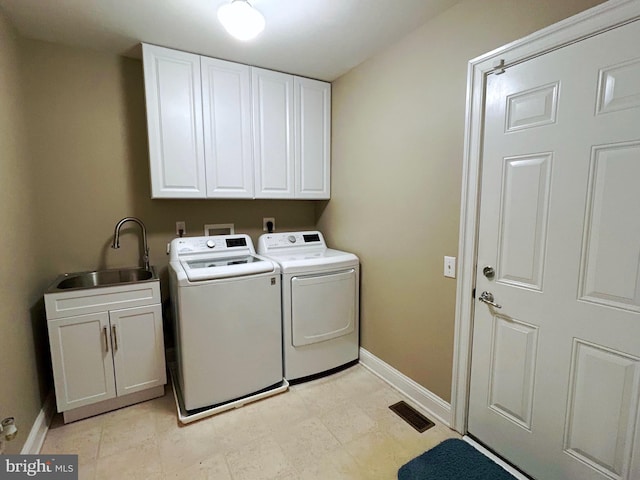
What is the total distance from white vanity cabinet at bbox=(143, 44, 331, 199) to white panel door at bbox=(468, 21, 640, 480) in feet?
4.83

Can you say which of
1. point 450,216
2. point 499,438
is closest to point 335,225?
point 450,216

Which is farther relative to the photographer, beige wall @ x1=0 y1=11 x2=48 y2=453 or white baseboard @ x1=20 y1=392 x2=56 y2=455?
white baseboard @ x1=20 y1=392 x2=56 y2=455

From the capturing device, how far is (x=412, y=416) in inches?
74.9

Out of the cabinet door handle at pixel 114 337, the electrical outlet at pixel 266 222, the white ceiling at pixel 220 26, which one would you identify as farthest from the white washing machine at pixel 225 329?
the white ceiling at pixel 220 26

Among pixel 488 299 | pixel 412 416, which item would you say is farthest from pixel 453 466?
pixel 488 299

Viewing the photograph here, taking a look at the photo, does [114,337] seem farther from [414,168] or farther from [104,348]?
[414,168]

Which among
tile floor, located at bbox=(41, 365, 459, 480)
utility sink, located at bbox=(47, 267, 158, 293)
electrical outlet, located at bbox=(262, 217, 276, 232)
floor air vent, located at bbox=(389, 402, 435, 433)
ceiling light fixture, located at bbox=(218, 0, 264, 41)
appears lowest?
tile floor, located at bbox=(41, 365, 459, 480)

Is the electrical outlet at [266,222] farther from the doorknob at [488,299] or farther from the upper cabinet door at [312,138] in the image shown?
the doorknob at [488,299]

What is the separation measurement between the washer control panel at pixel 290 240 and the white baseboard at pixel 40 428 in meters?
1.66

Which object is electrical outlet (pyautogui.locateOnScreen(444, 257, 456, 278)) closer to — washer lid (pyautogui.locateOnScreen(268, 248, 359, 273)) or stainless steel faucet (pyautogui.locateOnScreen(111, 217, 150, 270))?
washer lid (pyautogui.locateOnScreen(268, 248, 359, 273))

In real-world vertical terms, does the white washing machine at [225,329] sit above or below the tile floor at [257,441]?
above

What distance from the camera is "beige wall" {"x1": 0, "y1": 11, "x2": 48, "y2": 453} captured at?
56.7 inches

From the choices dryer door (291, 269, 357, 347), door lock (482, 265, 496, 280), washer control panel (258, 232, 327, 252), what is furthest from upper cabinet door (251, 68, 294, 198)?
door lock (482, 265, 496, 280)

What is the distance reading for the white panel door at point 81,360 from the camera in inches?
69.4
